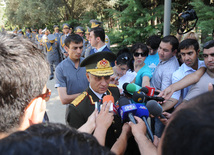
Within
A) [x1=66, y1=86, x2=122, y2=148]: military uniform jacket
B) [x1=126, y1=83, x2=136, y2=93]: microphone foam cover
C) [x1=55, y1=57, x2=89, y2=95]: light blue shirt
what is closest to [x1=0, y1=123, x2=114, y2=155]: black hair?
[x1=66, y1=86, x2=122, y2=148]: military uniform jacket

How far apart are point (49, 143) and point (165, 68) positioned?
97.9 inches

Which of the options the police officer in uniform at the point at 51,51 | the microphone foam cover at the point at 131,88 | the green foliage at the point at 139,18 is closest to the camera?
the microphone foam cover at the point at 131,88

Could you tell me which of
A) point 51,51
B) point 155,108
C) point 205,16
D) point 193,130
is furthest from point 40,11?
point 193,130

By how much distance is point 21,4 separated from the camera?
57.6 ft

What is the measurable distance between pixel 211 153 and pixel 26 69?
885mm

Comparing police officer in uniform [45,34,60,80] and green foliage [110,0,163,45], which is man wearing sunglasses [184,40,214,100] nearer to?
green foliage [110,0,163,45]

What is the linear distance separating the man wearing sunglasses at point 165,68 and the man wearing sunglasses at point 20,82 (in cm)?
203

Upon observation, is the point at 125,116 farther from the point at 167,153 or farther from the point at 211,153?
the point at 211,153

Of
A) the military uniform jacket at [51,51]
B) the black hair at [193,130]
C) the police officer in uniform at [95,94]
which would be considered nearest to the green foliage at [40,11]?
the military uniform jacket at [51,51]

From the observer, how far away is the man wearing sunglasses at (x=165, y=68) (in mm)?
2626

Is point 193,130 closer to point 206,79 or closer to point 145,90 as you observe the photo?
point 145,90

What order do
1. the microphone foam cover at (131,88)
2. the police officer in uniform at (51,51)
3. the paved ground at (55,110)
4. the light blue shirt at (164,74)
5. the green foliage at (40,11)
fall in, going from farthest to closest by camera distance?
1. the green foliage at (40,11)
2. the police officer in uniform at (51,51)
3. the paved ground at (55,110)
4. the light blue shirt at (164,74)
5. the microphone foam cover at (131,88)

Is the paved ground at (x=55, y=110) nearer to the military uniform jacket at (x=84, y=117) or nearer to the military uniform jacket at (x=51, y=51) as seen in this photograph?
the military uniform jacket at (x=51, y=51)

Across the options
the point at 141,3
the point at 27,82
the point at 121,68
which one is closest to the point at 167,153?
the point at 27,82
